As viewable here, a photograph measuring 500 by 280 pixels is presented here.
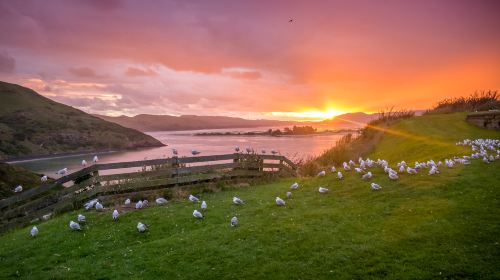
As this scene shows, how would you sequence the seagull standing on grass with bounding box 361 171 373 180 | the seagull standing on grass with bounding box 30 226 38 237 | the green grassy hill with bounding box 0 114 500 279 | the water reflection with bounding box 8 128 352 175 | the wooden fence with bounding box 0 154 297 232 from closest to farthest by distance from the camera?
the green grassy hill with bounding box 0 114 500 279
the seagull standing on grass with bounding box 30 226 38 237
the wooden fence with bounding box 0 154 297 232
the seagull standing on grass with bounding box 361 171 373 180
the water reflection with bounding box 8 128 352 175

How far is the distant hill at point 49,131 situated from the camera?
4894cm

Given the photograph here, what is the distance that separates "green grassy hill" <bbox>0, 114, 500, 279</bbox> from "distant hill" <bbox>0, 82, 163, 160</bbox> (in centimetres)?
4170

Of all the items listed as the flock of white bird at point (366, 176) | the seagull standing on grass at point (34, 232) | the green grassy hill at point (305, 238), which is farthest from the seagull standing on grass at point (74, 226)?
the seagull standing on grass at point (34, 232)

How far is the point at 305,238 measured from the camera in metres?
9.06

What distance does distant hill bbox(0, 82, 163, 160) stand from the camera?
48.9 meters

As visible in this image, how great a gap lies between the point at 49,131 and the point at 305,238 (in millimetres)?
58966

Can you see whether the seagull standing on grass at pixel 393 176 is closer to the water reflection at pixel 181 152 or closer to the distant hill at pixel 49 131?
the water reflection at pixel 181 152

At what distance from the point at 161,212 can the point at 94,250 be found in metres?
3.68

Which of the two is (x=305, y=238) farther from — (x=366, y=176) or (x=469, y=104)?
(x=469, y=104)

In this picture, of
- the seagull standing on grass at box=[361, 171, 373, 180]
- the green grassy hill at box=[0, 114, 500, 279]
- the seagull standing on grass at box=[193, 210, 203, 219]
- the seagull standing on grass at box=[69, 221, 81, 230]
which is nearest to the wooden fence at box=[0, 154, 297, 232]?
the green grassy hill at box=[0, 114, 500, 279]

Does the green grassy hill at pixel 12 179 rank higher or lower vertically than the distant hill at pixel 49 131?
lower

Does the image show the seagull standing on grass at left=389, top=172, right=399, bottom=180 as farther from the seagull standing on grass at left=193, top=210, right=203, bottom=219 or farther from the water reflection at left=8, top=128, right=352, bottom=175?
the water reflection at left=8, top=128, right=352, bottom=175

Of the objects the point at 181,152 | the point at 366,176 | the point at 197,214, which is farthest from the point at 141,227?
the point at 181,152

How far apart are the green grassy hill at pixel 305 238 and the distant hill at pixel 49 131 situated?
41.7 m
